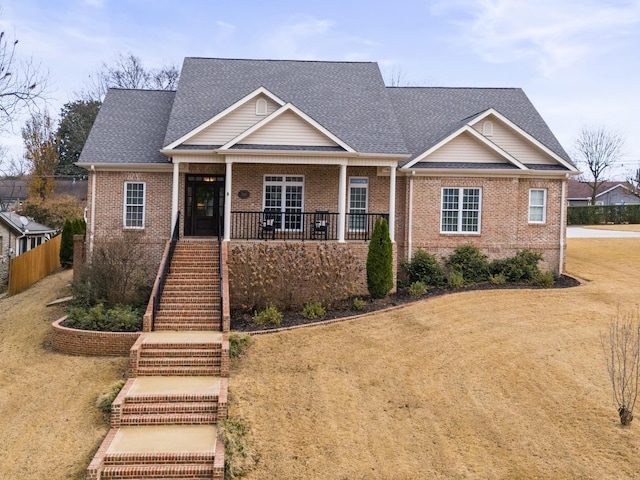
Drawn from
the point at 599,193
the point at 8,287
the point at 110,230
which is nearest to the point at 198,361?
the point at 110,230

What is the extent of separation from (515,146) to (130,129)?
1429 centimetres

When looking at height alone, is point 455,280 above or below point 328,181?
below

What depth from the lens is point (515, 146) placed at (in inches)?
757

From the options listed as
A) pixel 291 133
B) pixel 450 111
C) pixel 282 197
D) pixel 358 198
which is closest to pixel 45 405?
pixel 282 197

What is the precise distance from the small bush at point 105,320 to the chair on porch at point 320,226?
642 centimetres

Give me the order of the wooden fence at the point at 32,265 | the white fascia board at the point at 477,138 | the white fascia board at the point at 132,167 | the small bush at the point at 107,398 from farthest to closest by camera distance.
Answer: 1. the wooden fence at the point at 32,265
2. the white fascia board at the point at 477,138
3. the white fascia board at the point at 132,167
4. the small bush at the point at 107,398

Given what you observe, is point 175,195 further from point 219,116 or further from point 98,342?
point 98,342

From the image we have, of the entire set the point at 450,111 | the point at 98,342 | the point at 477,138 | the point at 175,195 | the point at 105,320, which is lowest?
the point at 98,342

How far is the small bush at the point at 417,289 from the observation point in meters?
16.3

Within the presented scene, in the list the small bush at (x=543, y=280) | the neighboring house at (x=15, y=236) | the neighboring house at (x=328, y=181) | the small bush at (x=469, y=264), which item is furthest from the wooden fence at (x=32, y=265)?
the small bush at (x=543, y=280)

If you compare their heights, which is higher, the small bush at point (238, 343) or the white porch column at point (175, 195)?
the white porch column at point (175, 195)

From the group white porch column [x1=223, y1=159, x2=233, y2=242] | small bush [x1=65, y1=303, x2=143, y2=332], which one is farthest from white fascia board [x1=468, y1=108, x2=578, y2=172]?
small bush [x1=65, y1=303, x2=143, y2=332]

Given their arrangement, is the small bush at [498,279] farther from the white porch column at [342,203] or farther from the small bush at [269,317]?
the small bush at [269,317]

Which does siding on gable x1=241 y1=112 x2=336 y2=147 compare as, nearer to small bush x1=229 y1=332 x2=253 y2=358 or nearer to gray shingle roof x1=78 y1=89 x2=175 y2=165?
gray shingle roof x1=78 y1=89 x2=175 y2=165
